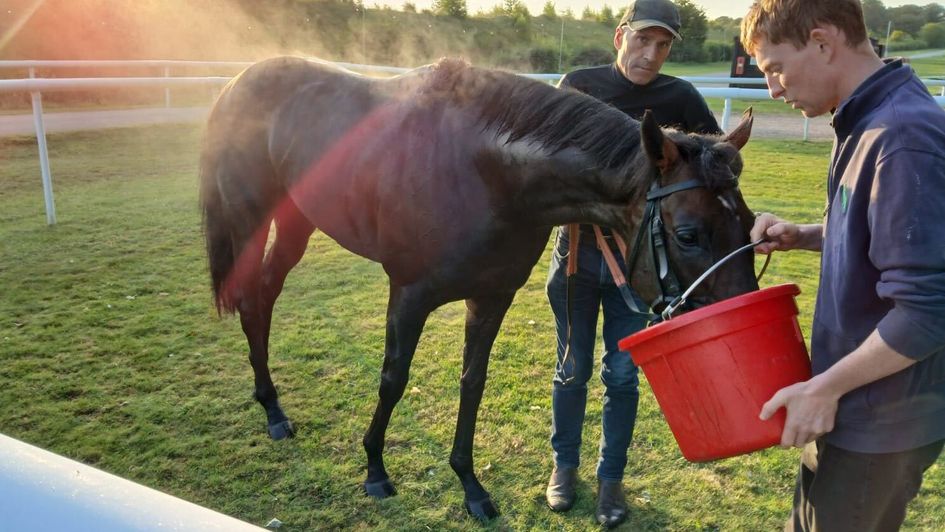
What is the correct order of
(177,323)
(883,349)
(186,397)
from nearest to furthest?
1. (883,349)
2. (186,397)
3. (177,323)

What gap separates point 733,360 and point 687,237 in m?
0.46

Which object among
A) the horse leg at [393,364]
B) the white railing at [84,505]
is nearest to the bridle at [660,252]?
the horse leg at [393,364]

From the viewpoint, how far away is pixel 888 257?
4.47 feet

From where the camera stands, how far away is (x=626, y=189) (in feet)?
7.30

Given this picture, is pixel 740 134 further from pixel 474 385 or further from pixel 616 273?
pixel 474 385

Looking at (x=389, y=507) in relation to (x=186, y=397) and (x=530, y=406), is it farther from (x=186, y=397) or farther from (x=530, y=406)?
(x=186, y=397)

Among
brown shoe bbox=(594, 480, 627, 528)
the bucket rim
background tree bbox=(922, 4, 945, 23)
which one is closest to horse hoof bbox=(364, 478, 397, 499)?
brown shoe bbox=(594, 480, 627, 528)

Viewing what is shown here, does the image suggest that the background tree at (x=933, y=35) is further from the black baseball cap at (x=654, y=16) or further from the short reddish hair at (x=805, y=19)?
the short reddish hair at (x=805, y=19)

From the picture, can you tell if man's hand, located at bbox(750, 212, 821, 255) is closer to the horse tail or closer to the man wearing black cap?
the man wearing black cap

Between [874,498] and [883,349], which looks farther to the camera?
[874,498]

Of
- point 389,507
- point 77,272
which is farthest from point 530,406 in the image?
point 77,272

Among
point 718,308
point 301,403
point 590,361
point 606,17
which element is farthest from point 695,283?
point 606,17

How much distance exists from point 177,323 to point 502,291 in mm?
3084

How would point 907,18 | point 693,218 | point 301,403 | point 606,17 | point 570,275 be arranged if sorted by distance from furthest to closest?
point 907,18, point 606,17, point 301,403, point 570,275, point 693,218
